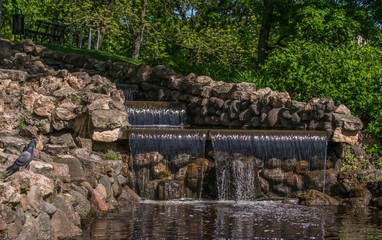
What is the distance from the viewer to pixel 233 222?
9125 millimetres

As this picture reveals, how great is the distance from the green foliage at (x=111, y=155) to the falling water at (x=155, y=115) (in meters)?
2.42

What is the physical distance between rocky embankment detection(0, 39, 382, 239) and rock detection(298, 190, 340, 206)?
30 millimetres

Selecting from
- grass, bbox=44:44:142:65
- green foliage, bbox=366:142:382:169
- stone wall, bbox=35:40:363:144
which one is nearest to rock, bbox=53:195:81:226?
stone wall, bbox=35:40:363:144

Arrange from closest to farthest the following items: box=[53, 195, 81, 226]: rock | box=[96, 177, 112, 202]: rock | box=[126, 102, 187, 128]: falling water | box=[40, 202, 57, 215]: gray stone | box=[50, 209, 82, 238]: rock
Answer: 1. box=[40, 202, 57, 215]: gray stone
2. box=[50, 209, 82, 238]: rock
3. box=[53, 195, 81, 226]: rock
4. box=[96, 177, 112, 202]: rock
5. box=[126, 102, 187, 128]: falling water

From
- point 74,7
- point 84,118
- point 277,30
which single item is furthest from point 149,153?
point 277,30

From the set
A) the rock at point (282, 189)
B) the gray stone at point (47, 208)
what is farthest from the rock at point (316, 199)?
the gray stone at point (47, 208)

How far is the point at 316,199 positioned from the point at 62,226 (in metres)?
5.66

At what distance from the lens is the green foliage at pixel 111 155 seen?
39.2 feet

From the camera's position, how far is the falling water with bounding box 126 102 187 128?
14.7 m

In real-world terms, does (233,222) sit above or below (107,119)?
below

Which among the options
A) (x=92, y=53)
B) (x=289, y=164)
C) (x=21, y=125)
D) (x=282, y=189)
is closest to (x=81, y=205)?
(x=21, y=125)

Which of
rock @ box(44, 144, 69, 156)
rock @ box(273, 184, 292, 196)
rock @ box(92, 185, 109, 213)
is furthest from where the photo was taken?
rock @ box(273, 184, 292, 196)

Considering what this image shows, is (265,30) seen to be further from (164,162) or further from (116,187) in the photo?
(116,187)

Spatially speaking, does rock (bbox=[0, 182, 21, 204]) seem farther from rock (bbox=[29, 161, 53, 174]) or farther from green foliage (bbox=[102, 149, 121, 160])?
green foliage (bbox=[102, 149, 121, 160])
